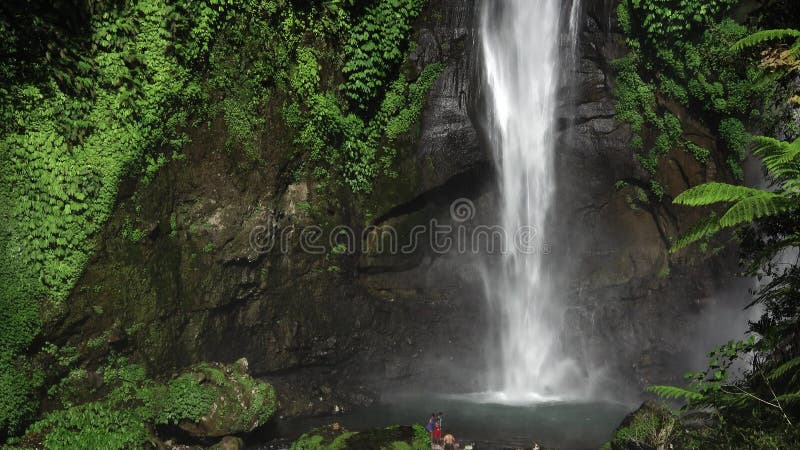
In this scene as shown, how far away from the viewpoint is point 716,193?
419 centimetres

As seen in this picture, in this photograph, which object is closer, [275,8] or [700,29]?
[275,8]

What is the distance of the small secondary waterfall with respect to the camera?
17.2m

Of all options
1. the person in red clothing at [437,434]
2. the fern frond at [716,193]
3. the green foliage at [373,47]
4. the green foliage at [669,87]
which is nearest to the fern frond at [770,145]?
the fern frond at [716,193]

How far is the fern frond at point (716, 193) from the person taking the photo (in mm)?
4113

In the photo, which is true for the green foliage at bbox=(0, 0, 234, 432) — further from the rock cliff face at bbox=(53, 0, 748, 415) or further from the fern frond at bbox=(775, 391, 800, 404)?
the fern frond at bbox=(775, 391, 800, 404)

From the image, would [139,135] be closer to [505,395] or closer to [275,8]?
[275,8]

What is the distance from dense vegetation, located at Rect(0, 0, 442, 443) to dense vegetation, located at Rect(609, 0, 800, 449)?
6961 mm

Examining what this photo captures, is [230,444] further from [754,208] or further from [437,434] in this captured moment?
[754,208]

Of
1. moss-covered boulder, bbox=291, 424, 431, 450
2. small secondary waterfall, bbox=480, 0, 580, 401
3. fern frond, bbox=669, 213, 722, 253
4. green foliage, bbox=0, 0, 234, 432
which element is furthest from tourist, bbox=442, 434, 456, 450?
fern frond, bbox=669, 213, 722, 253

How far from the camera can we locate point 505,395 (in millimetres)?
16453

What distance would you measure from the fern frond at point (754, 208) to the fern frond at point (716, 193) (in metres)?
0.10

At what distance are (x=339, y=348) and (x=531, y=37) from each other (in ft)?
35.7

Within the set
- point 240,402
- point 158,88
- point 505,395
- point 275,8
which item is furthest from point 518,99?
point 240,402

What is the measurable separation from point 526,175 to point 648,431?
9.28m
